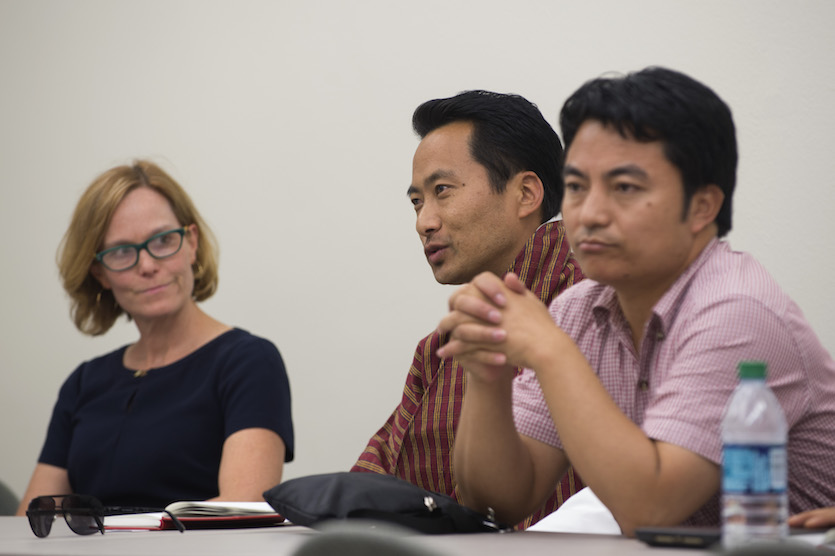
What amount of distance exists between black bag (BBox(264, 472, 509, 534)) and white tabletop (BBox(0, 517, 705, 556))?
3 cm

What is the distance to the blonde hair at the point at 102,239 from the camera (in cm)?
250

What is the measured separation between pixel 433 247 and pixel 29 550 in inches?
47.2

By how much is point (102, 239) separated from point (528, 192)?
1102mm

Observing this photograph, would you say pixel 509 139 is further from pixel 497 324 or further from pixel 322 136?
pixel 497 324

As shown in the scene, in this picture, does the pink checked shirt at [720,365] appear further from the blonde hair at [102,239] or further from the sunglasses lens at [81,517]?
the blonde hair at [102,239]

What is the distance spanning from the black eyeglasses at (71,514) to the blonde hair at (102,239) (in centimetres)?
119

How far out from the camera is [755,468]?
93 centimetres

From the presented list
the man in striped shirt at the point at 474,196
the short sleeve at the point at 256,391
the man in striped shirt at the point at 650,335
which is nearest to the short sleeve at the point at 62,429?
the short sleeve at the point at 256,391

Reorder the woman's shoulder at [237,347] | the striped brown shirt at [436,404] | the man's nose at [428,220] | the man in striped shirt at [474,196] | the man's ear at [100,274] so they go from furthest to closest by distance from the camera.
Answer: the man's ear at [100,274], the woman's shoulder at [237,347], the man's nose at [428,220], the man in striped shirt at [474,196], the striped brown shirt at [436,404]

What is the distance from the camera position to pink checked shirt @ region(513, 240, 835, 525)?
1.16m

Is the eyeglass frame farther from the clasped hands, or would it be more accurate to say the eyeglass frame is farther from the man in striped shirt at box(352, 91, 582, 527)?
the clasped hands

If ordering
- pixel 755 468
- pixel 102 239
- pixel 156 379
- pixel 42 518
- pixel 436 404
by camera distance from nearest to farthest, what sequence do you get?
pixel 755 468 < pixel 42 518 < pixel 436 404 < pixel 156 379 < pixel 102 239

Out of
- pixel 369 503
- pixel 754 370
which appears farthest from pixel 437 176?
pixel 754 370

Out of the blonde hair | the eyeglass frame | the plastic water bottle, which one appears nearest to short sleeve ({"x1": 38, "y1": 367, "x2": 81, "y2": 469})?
the blonde hair
